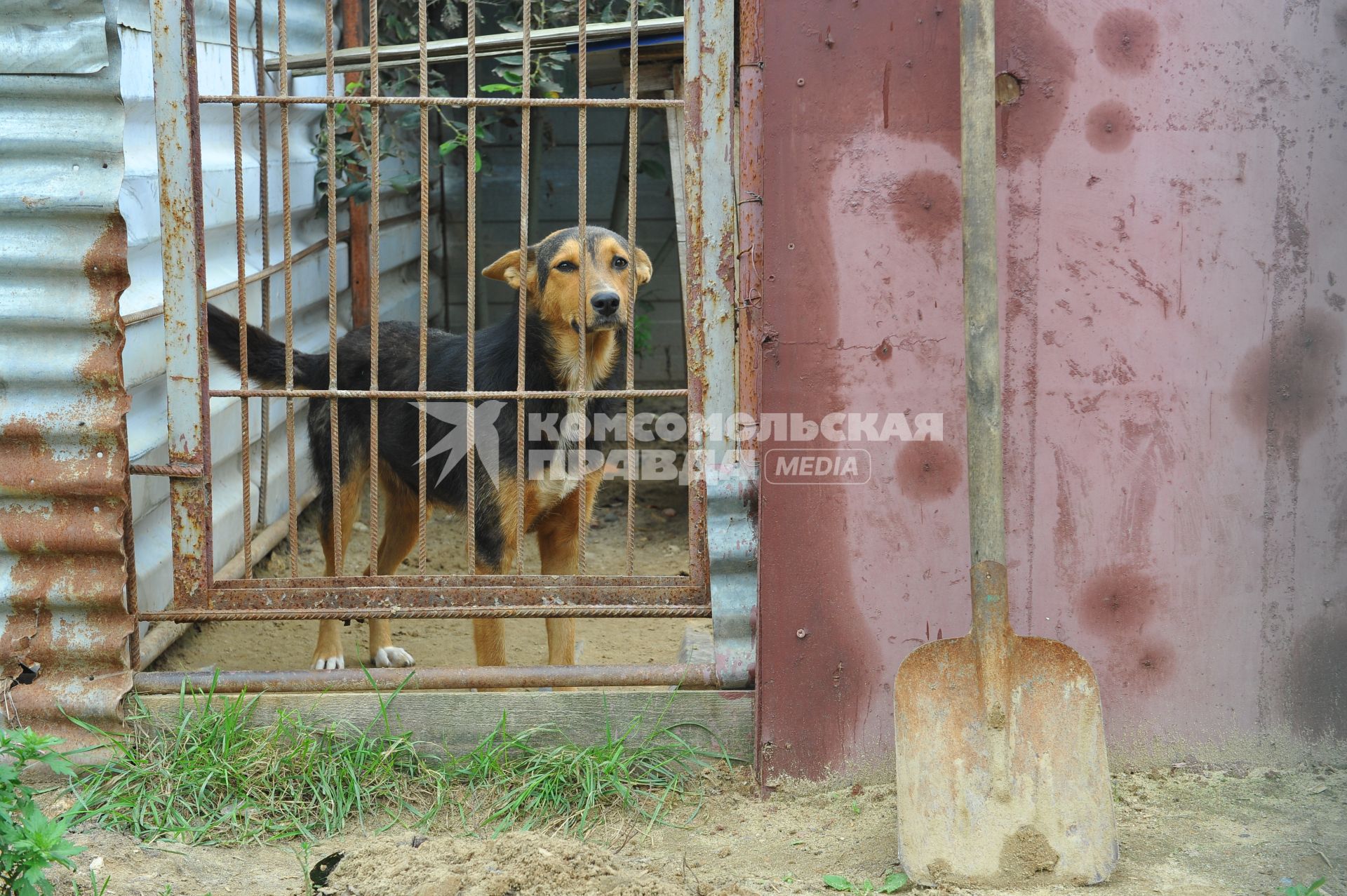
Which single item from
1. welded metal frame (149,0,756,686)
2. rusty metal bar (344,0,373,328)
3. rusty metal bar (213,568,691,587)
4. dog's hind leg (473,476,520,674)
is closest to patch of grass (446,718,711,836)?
welded metal frame (149,0,756,686)

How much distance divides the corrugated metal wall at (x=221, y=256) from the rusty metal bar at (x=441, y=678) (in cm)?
98

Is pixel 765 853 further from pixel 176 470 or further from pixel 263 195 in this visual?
pixel 263 195

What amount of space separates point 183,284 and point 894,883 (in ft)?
8.32

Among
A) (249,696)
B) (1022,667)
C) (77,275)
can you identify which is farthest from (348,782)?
(1022,667)

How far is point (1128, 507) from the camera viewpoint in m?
3.06

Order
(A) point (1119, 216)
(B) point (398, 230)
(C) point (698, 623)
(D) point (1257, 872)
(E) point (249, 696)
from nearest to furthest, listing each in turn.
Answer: (D) point (1257, 872) < (A) point (1119, 216) < (E) point (249, 696) < (C) point (698, 623) < (B) point (398, 230)

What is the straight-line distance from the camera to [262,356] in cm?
413

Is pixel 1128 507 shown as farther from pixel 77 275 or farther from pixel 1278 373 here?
pixel 77 275

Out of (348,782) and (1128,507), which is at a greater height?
(1128,507)

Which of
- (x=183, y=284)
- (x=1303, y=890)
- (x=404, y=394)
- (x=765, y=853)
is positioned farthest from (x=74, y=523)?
(x=1303, y=890)

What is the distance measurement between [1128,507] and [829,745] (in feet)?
3.56

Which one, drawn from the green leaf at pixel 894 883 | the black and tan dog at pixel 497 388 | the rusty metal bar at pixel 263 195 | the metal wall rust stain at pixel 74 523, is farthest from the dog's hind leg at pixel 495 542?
the green leaf at pixel 894 883

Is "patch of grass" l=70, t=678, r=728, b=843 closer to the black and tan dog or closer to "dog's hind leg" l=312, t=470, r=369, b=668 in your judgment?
the black and tan dog

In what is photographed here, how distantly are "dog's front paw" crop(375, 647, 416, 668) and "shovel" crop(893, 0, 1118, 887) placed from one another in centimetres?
245
